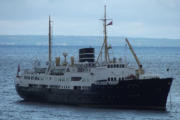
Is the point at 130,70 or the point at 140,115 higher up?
the point at 130,70

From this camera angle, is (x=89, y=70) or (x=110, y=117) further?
(x=89, y=70)

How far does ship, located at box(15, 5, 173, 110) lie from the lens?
2889 inches

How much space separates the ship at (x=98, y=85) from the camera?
73.4 metres

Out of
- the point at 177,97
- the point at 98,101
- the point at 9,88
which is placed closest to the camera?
the point at 98,101

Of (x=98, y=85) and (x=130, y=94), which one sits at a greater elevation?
(x=98, y=85)

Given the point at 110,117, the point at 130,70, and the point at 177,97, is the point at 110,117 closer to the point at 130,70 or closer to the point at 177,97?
the point at 130,70

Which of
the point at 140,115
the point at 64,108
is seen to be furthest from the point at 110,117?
the point at 64,108

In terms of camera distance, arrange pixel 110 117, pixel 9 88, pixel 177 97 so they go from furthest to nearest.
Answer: pixel 9 88 < pixel 177 97 < pixel 110 117

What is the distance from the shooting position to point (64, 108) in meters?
75.4

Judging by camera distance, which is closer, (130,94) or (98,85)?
(130,94)

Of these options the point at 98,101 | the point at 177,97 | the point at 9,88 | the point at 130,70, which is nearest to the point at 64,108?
the point at 98,101

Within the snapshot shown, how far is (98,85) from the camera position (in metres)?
74.6

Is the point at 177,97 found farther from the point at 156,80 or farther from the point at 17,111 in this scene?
the point at 17,111

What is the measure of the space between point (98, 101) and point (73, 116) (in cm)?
547
